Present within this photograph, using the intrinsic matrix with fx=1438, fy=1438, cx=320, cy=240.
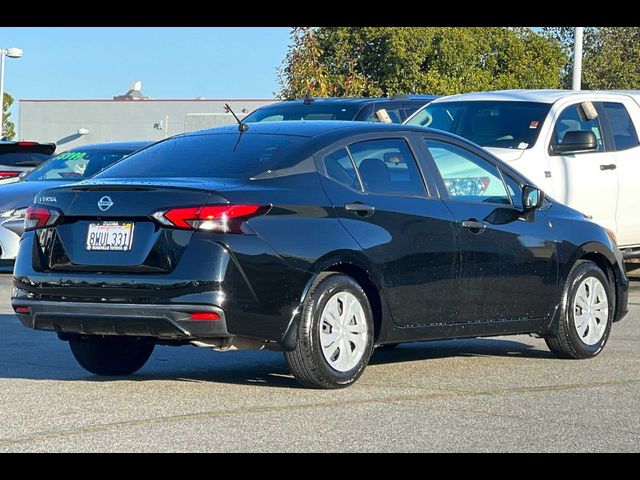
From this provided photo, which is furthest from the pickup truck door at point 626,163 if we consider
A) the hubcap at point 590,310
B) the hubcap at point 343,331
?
the hubcap at point 343,331

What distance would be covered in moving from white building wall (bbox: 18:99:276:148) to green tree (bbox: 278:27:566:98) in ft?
41.3

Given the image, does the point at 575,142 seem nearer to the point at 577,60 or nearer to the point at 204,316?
the point at 204,316

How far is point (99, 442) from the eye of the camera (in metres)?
6.62

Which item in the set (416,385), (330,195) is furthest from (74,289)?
(416,385)

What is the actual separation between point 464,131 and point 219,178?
650 centimetres

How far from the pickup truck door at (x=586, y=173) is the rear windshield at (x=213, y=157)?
5589mm

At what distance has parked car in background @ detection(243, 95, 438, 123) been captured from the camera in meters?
16.3

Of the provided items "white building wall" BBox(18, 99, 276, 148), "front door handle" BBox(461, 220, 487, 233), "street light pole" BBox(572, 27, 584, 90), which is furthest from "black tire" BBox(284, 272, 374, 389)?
"white building wall" BBox(18, 99, 276, 148)

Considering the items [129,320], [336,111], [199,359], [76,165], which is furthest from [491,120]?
[129,320]

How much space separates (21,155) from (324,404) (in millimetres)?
13495
